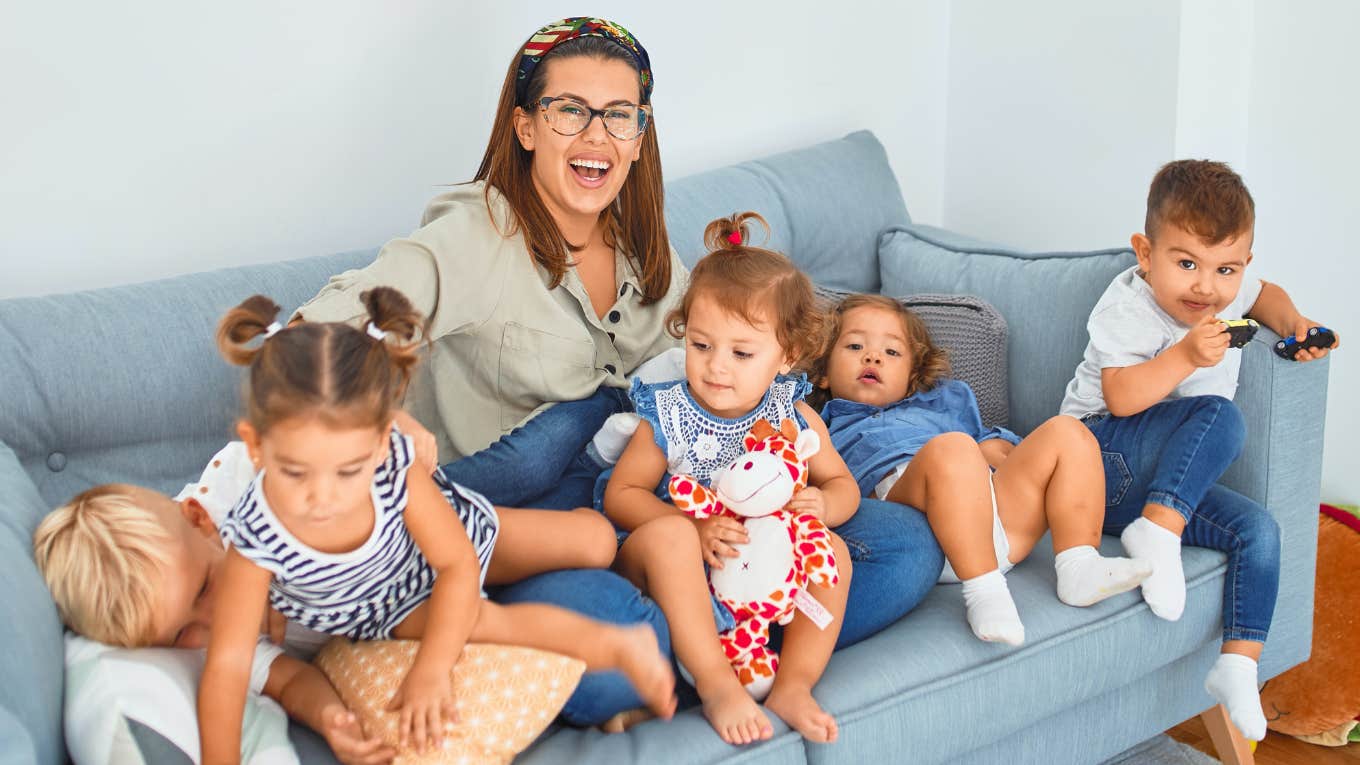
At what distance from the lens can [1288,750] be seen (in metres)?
2.31

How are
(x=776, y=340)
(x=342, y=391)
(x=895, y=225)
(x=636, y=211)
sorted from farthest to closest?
(x=895, y=225) → (x=636, y=211) → (x=776, y=340) → (x=342, y=391)

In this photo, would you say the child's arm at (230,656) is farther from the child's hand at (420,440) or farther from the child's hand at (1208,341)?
the child's hand at (1208,341)

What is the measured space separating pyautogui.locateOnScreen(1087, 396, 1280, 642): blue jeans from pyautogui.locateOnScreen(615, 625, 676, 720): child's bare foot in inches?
35.2

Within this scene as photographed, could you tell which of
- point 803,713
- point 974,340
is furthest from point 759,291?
point 974,340

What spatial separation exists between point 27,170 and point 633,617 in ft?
4.11

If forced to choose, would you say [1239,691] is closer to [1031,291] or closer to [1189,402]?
[1189,402]

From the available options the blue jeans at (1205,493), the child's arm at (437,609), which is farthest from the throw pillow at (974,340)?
the child's arm at (437,609)

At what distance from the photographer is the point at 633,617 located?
1.56 metres

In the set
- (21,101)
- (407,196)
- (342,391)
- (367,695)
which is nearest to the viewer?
(342,391)

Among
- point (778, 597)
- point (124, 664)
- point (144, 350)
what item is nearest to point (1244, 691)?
point (778, 597)

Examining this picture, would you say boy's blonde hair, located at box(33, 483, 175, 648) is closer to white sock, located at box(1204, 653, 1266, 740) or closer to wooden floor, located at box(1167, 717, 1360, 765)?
white sock, located at box(1204, 653, 1266, 740)

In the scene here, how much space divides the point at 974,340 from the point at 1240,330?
50 centimetres

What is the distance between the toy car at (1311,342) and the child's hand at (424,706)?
4.75 ft

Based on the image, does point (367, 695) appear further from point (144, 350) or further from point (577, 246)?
point (577, 246)
